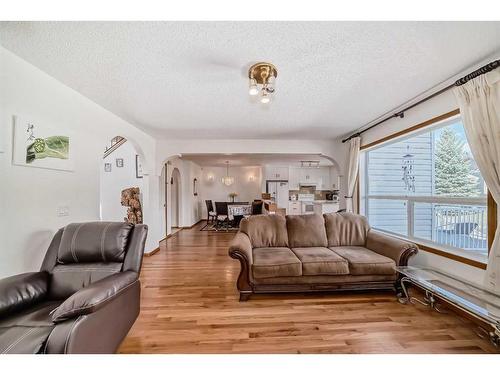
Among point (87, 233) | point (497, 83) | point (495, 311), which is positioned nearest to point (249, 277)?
point (87, 233)

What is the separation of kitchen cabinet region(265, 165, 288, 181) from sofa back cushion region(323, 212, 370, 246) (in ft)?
17.2

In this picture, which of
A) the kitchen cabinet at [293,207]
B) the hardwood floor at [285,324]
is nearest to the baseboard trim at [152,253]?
the hardwood floor at [285,324]

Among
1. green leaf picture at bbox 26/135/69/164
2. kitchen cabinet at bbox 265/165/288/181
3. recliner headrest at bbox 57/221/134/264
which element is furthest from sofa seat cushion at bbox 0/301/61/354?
kitchen cabinet at bbox 265/165/288/181

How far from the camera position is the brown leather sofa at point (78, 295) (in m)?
1.08

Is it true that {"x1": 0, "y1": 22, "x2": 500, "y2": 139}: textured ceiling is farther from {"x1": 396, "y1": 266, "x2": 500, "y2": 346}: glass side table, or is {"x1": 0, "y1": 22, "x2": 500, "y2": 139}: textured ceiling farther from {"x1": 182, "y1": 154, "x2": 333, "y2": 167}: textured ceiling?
{"x1": 182, "y1": 154, "x2": 333, "y2": 167}: textured ceiling

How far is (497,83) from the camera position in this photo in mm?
1662

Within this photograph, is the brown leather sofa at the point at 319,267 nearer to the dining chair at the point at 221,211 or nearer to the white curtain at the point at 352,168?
the white curtain at the point at 352,168

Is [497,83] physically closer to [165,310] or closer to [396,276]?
[396,276]

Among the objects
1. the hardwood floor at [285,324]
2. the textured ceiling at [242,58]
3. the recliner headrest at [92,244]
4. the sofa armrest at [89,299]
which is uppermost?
the textured ceiling at [242,58]

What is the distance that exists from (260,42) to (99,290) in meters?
1.97

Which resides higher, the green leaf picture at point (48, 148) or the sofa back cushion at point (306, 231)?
the green leaf picture at point (48, 148)

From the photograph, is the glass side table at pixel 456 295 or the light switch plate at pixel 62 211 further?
the light switch plate at pixel 62 211

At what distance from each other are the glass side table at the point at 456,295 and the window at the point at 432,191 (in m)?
0.34

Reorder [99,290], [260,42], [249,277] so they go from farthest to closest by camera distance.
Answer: [249,277]
[260,42]
[99,290]
